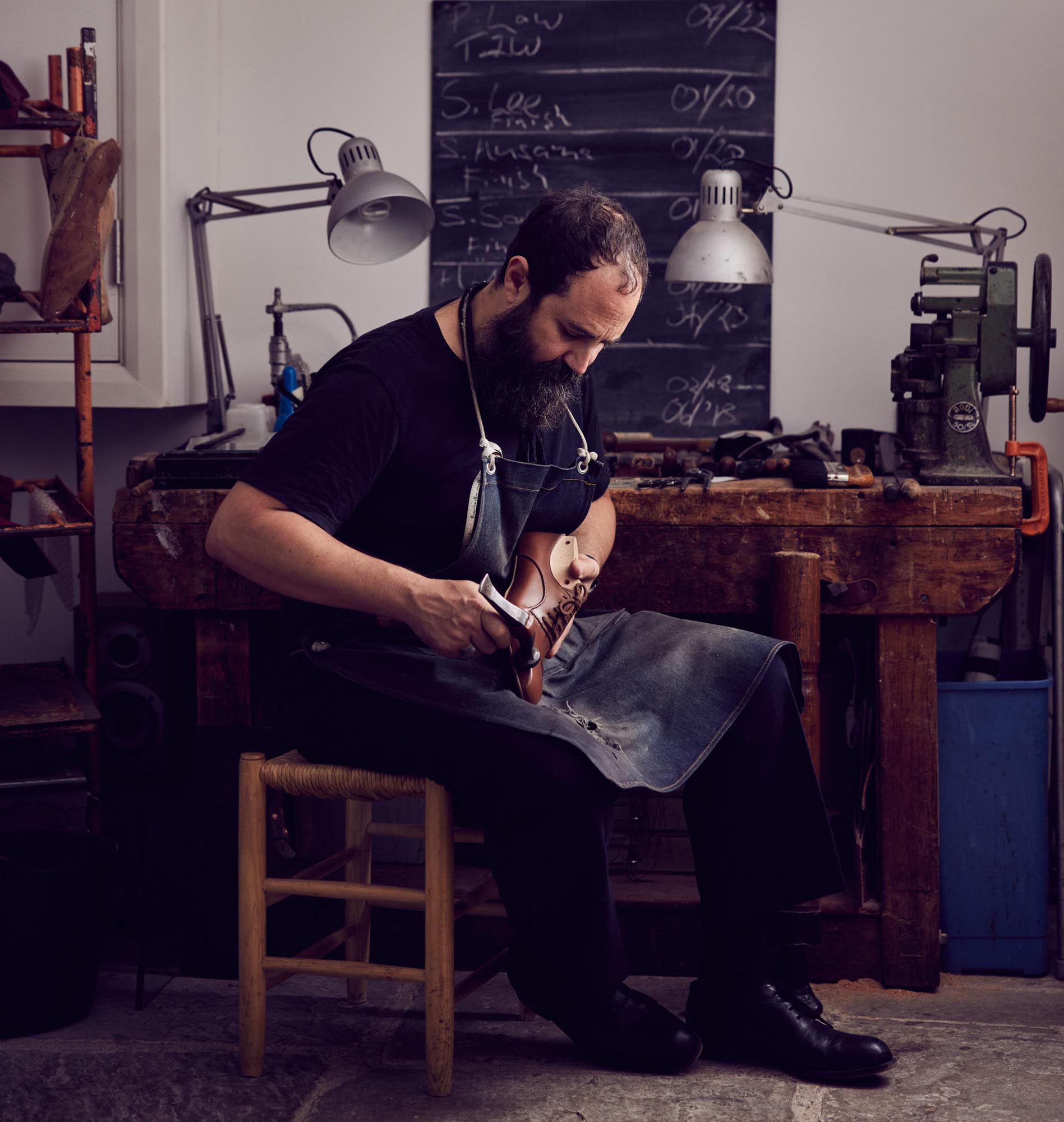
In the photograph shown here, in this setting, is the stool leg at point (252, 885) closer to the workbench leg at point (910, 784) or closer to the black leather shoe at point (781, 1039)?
the black leather shoe at point (781, 1039)

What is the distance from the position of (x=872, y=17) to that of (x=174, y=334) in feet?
6.38

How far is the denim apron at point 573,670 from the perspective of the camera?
2.04 metres

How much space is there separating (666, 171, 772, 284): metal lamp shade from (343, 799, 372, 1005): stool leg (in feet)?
4.35

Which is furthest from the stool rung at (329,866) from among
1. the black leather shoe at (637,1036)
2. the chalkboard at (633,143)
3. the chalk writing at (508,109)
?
the chalk writing at (508,109)

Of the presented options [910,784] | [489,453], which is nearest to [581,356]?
[489,453]

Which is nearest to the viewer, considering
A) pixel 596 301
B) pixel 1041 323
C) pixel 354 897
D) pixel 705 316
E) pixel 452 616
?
pixel 452 616

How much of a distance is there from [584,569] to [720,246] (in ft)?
3.27

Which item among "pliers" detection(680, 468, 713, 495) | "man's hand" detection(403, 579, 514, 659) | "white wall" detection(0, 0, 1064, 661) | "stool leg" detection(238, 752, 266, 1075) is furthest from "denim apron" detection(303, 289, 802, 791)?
"white wall" detection(0, 0, 1064, 661)

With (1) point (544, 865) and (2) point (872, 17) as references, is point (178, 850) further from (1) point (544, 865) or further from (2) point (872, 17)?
(2) point (872, 17)

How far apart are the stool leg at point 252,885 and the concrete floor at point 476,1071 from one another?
0.16 m

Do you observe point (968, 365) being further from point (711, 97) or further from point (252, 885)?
point (252, 885)

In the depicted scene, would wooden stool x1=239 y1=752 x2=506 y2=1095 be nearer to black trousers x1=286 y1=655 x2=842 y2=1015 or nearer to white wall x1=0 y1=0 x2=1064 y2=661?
black trousers x1=286 y1=655 x2=842 y2=1015

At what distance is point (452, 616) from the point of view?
6.36 ft

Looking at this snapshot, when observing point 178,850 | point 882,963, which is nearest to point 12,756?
point 178,850
